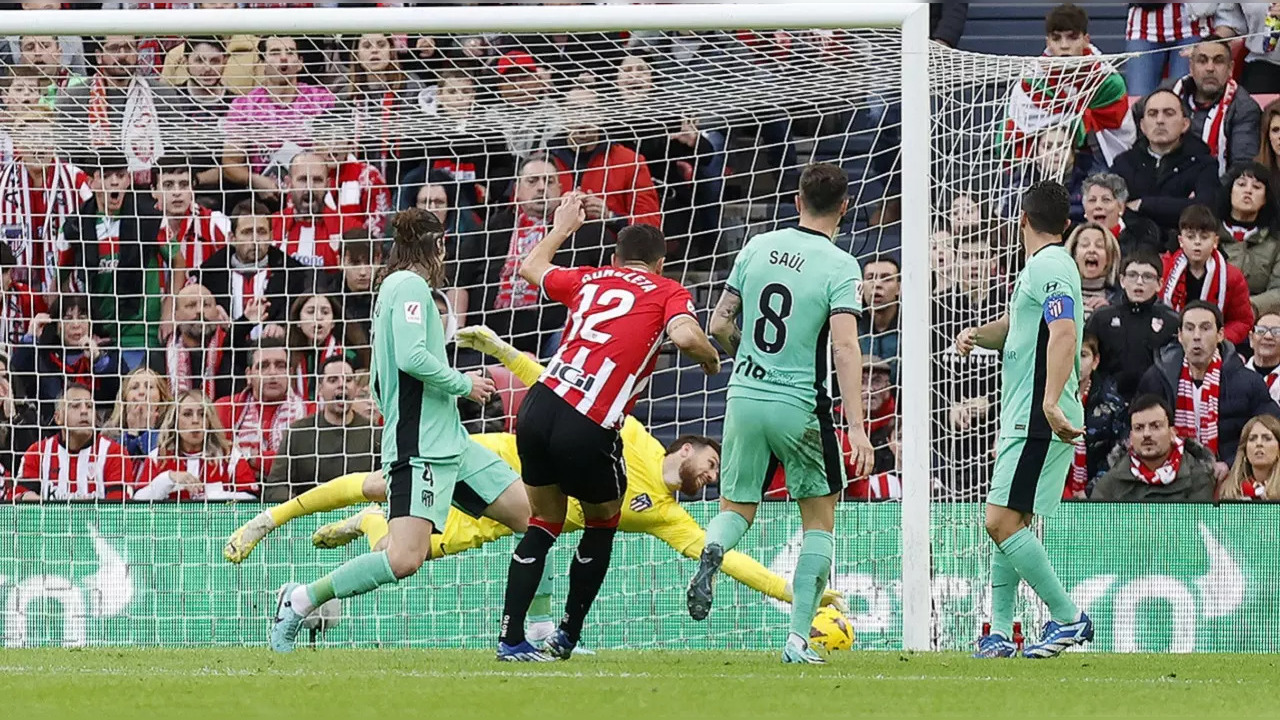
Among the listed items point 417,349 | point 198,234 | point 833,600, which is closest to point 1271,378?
point 833,600

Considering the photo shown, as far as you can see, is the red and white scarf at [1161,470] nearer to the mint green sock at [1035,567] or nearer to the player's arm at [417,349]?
the mint green sock at [1035,567]

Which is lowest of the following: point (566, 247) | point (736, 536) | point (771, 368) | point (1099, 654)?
point (1099, 654)

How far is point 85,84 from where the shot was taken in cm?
1154

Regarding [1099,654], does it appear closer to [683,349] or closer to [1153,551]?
[1153,551]

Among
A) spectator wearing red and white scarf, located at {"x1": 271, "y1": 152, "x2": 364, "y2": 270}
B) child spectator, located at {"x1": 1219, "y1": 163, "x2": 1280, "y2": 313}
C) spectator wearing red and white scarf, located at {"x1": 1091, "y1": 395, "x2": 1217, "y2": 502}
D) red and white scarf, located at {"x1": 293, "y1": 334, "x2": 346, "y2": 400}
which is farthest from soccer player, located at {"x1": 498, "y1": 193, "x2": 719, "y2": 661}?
child spectator, located at {"x1": 1219, "y1": 163, "x2": 1280, "y2": 313}

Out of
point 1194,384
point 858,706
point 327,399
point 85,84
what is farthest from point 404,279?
point 1194,384

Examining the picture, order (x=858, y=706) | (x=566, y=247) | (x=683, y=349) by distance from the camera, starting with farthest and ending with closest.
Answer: (x=566, y=247)
(x=683, y=349)
(x=858, y=706)

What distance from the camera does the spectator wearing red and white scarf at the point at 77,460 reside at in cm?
1099

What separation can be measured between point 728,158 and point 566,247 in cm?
126

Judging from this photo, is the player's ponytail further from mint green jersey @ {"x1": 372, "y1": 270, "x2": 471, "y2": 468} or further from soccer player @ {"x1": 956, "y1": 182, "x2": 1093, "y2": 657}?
soccer player @ {"x1": 956, "y1": 182, "x2": 1093, "y2": 657}

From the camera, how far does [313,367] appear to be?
37.5ft

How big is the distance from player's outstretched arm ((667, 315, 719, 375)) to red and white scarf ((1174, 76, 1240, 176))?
6.54 m

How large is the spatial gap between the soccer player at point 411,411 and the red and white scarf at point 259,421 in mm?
3790

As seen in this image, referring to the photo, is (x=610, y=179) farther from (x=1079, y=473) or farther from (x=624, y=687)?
(x=624, y=687)
